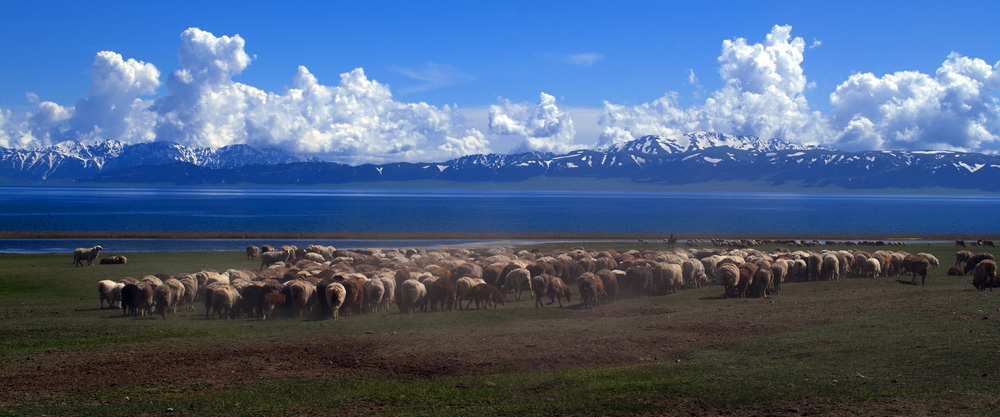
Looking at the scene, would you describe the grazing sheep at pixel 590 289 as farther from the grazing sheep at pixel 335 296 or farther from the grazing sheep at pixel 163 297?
the grazing sheep at pixel 163 297

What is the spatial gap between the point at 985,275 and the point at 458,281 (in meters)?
20.5

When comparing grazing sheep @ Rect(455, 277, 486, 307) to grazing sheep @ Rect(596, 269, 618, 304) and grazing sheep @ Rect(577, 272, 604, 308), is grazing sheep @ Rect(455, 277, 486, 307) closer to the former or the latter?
grazing sheep @ Rect(577, 272, 604, 308)

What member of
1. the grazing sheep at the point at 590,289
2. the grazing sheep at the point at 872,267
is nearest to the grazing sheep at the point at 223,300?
the grazing sheep at the point at 590,289

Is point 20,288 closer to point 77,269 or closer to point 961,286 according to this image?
point 77,269

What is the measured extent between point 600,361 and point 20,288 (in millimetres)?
29466

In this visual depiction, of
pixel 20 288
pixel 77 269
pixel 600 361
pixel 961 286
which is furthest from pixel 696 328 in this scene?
pixel 77 269

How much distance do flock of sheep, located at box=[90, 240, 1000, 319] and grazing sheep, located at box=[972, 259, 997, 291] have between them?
4 centimetres

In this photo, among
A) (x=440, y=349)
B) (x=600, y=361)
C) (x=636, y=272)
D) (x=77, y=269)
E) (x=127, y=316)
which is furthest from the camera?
(x=77, y=269)

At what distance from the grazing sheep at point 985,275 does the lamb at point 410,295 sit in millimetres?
21665

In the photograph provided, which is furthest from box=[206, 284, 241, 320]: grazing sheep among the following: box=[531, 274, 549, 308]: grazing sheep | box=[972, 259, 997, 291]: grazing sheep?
box=[972, 259, 997, 291]: grazing sheep

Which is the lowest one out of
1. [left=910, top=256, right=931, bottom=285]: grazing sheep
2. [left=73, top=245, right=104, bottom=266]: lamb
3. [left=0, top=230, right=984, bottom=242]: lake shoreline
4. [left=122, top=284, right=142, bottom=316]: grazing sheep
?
[left=0, top=230, right=984, bottom=242]: lake shoreline

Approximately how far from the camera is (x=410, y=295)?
23547mm

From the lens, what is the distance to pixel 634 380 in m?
12.9

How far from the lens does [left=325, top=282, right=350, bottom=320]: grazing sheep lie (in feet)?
72.8
